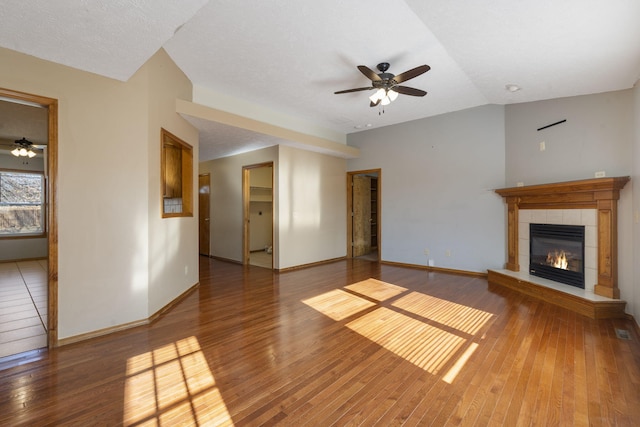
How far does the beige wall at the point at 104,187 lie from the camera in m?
2.44

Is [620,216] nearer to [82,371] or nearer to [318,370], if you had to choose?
[318,370]

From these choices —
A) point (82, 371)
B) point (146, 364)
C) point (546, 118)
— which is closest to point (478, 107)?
point (546, 118)

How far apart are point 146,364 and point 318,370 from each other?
52.2 inches

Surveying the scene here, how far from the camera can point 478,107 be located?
4.88 metres

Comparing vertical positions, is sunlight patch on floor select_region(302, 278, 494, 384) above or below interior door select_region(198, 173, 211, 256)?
below

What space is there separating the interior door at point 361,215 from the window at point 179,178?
3895 mm

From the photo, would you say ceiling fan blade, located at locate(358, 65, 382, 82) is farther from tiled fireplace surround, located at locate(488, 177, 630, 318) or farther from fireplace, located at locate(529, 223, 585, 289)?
fireplace, located at locate(529, 223, 585, 289)

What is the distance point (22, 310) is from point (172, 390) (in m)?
2.86

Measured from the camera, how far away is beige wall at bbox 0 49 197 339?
2.44 meters

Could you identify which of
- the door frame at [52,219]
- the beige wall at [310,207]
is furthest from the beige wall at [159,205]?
the beige wall at [310,207]

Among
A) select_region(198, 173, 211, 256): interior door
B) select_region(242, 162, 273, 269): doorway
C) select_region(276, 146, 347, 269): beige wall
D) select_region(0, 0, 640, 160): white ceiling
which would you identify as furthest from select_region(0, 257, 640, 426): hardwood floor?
select_region(242, 162, 273, 269): doorway

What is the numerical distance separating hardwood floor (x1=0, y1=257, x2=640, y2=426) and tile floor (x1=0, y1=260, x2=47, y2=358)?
467 millimetres

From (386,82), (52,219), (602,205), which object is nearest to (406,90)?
(386,82)

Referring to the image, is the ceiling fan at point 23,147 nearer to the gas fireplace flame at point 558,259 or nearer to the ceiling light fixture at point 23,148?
the ceiling light fixture at point 23,148
